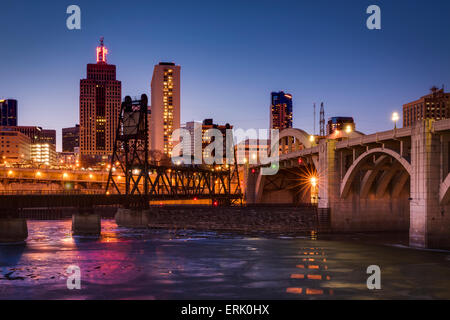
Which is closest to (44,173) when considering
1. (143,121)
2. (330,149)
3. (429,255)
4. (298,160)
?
(143,121)

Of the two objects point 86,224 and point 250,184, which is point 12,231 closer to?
point 86,224

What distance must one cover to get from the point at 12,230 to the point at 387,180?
46075 millimetres

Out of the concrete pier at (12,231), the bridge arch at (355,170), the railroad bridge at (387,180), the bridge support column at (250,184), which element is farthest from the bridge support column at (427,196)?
the bridge support column at (250,184)

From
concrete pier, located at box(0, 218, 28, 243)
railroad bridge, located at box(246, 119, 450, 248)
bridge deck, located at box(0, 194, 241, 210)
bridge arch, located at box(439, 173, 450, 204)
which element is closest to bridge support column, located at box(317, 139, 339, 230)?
railroad bridge, located at box(246, 119, 450, 248)

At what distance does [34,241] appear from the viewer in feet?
194

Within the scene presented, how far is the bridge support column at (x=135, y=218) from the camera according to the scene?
8062 cm

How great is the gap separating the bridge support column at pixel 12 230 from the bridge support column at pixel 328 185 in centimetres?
3648

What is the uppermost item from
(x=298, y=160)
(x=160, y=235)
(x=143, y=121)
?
(x=143, y=121)

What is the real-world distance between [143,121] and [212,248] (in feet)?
137

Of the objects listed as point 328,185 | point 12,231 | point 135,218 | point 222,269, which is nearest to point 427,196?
point 222,269

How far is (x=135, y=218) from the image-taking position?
80.8 meters

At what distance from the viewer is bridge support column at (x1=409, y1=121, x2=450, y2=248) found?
4438 cm

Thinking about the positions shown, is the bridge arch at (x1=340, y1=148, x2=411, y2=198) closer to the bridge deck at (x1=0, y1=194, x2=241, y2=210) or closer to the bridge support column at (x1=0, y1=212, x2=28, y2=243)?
the bridge deck at (x1=0, y1=194, x2=241, y2=210)
